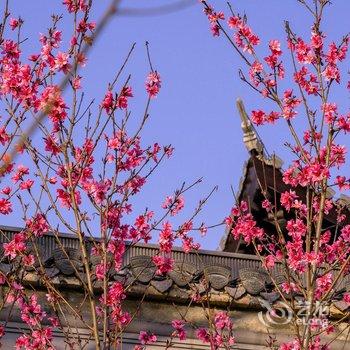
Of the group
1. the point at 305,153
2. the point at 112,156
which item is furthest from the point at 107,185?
the point at 305,153

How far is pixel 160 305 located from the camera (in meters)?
7.75

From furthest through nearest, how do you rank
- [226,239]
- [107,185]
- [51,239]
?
1. [226,239]
2. [51,239]
3. [107,185]

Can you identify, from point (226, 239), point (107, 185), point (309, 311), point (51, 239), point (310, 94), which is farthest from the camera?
point (226, 239)

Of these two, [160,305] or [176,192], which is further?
[160,305]

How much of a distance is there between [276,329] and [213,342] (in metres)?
1.21

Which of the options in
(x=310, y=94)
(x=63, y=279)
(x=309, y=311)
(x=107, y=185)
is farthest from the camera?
(x=63, y=279)

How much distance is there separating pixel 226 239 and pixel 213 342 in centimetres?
466

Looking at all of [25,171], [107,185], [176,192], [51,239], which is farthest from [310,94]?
[51,239]

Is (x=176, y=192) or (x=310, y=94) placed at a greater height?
(x=310, y=94)

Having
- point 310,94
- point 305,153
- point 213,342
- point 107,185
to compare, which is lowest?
point 213,342

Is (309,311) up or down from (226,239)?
down

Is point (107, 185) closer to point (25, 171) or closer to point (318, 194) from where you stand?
point (25, 171)

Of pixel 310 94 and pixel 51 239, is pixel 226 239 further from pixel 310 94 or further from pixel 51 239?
pixel 310 94

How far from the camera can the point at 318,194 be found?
6254mm
